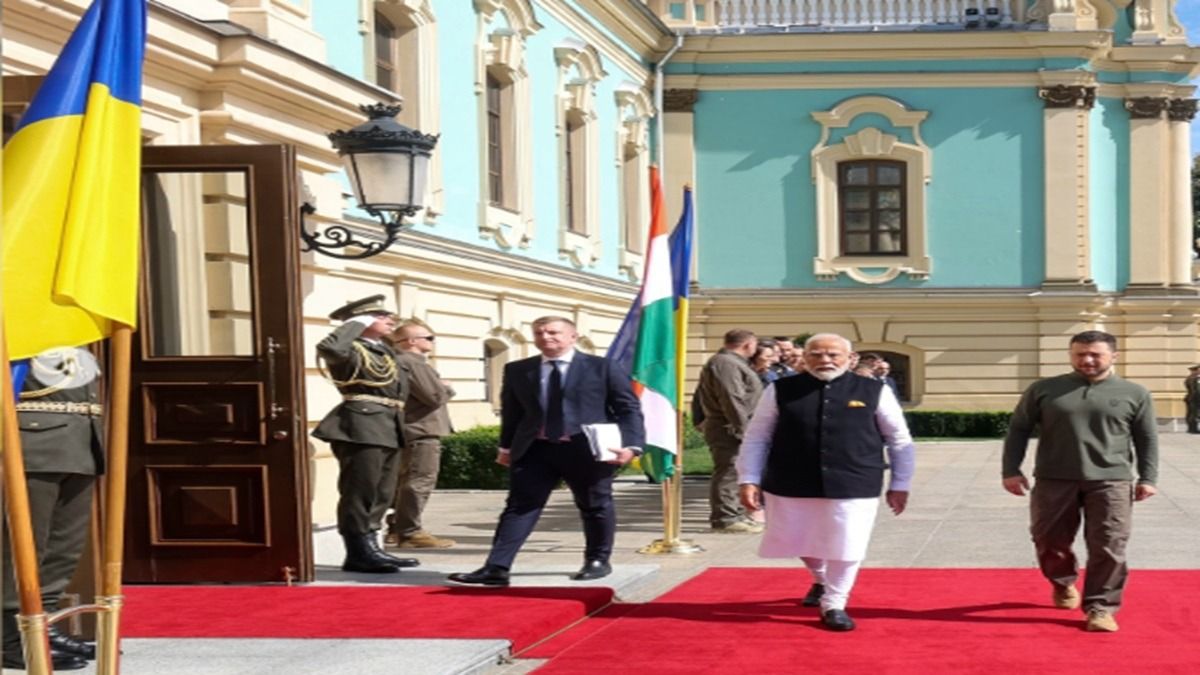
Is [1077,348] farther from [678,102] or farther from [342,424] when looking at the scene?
[678,102]

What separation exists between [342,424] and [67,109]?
20.1 ft

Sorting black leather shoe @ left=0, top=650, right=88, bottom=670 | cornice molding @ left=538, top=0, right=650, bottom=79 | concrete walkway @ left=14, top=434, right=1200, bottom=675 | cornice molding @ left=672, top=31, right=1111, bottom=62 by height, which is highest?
cornice molding @ left=672, top=31, right=1111, bottom=62

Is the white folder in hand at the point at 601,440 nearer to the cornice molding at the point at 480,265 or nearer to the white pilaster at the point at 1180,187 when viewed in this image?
the cornice molding at the point at 480,265

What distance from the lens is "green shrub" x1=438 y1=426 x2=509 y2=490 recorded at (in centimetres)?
1941

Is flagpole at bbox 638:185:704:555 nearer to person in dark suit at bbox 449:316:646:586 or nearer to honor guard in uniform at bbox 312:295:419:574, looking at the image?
person in dark suit at bbox 449:316:646:586

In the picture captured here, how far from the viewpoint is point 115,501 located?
16.1ft

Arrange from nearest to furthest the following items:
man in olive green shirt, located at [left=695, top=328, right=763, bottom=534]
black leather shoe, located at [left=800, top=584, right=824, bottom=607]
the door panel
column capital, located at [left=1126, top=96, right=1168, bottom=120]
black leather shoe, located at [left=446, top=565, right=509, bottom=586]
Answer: black leather shoe, located at [left=800, top=584, right=824, bottom=607]
black leather shoe, located at [left=446, top=565, right=509, bottom=586]
the door panel
man in olive green shirt, located at [left=695, top=328, right=763, bottom=534]
column capital, located at [left=1126, top=96, right=1168, bottom=120]

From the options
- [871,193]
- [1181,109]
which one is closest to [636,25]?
[871,193]

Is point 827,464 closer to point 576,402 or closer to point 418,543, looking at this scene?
point 576,402

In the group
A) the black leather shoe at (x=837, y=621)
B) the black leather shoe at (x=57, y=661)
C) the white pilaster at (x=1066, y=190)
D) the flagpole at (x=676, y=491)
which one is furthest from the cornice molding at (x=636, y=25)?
the black leather shoe at (x=57, y=661)

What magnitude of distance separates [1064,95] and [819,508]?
26.8m

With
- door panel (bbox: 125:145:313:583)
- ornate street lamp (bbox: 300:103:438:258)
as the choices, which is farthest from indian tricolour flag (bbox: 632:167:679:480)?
door panel (bbox: 125:145:313:583)

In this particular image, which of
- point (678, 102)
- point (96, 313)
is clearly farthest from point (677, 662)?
point (678, 102)

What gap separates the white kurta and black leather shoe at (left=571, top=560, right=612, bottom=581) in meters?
1.52
